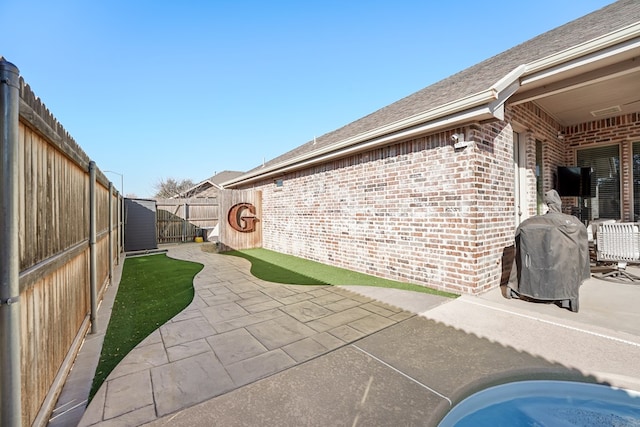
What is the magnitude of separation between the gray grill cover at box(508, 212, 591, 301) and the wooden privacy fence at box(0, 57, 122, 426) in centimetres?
505

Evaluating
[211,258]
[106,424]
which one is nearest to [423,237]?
[106,424]

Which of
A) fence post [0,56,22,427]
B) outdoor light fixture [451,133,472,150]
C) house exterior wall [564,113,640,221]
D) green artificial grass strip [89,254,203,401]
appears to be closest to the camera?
fence post [0,56,22,427]

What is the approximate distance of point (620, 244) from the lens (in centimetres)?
452

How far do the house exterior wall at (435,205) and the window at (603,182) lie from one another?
0.62 meters

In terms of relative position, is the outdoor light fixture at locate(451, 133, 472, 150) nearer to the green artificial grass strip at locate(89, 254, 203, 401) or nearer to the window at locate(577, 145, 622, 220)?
the window at locate(577, 145, 622, 220)

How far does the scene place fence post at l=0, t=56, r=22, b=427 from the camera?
121 centimetres

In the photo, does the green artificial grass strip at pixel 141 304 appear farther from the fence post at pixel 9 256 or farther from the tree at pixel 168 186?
the tree at pixel 168 186

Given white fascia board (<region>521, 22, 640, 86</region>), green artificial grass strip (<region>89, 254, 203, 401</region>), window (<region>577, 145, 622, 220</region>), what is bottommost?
green artificial grass strip (<region>89, 254, 203, 401</region>)

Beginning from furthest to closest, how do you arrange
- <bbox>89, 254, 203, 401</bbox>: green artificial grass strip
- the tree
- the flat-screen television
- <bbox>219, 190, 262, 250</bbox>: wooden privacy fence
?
1. the tree
2. <bbox>219, 190, 262, 250</bbox>: wooden privacy fence
3. the flat-screen television
4. <bbox>89, 254, 203, 401</bbox>: green artificial grass strip

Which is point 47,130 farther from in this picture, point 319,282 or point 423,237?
point 423,237

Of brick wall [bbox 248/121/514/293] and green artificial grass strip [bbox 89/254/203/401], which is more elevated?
brick wall [bbox 248/121/514/293]

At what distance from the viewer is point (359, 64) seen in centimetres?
960

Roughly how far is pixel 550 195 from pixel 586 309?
5.36ft

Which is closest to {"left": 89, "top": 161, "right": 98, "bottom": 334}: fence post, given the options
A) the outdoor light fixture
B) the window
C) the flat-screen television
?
the outdoor light fixture
